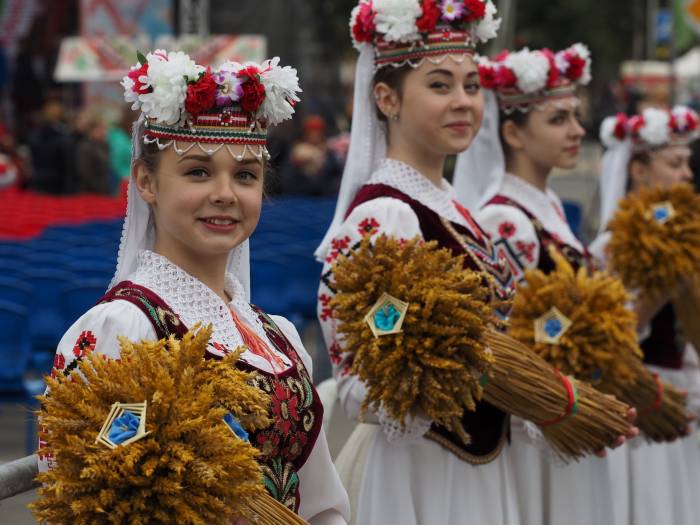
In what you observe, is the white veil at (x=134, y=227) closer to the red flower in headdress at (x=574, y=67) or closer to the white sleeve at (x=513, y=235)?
the white sleeve at (x=513, y=235)

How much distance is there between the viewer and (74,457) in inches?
Result: 90.9

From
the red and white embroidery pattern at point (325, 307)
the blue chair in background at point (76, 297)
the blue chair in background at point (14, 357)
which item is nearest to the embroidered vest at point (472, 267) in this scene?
the red and white embroidery pattern at point (325, 307)

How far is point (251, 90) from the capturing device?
110 inches

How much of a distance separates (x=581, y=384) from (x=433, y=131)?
829mm

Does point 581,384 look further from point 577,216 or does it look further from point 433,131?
point 577,216

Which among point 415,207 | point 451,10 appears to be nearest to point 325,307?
point 415,207

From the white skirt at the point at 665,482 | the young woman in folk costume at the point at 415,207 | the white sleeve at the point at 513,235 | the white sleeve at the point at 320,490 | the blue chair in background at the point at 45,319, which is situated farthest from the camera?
the blue chair in background at the point at 45,319

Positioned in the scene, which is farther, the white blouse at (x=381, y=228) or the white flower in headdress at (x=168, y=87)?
the white blouse at (x=381, y=228)

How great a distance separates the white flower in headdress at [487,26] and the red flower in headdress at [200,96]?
5.39 ft

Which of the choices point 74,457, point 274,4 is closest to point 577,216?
point 74,457

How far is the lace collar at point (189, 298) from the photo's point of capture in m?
2.78

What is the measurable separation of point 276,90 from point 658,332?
325 centimetres

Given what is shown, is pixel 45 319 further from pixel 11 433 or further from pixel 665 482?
pixel 665 482

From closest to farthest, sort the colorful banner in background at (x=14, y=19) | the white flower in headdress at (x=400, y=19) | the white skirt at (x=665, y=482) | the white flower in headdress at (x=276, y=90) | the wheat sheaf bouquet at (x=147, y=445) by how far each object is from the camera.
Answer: the wheat sheaf bouquet at (x=147, y=445) → the white flower in headdress at (x=276, y=90) → the white flower in headdress at (x=400, y=19) → the white skirt at (x=665, y=482) → the colorful banner in background at (x=14, y=19)
